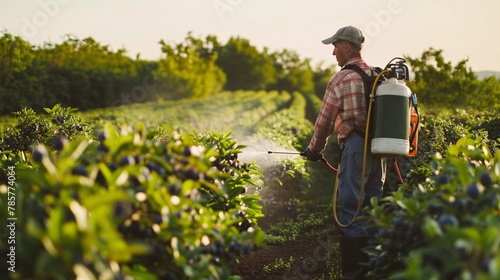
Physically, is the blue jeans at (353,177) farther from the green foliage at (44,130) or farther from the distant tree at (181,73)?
the distant tree at (181,73)

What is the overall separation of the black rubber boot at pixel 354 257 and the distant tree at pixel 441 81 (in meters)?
17.6

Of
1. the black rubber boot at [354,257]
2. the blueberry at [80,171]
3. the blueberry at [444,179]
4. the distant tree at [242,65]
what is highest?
the distant tree at [242,65]

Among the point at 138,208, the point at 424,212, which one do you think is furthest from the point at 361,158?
the point at 138,208

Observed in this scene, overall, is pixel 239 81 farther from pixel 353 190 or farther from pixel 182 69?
pixel 353 190

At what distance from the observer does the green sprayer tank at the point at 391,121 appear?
14.5ft

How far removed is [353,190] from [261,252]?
198 centimetres

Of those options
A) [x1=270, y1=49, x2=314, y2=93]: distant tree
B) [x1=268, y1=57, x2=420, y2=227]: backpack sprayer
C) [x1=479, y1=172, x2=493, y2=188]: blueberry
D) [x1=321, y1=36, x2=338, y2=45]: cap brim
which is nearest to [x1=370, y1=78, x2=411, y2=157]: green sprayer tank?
→ [x1=268, y1=57, x2=420, y2=227]: backpack sprayer

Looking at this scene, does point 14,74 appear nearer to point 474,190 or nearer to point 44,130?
point 44,130

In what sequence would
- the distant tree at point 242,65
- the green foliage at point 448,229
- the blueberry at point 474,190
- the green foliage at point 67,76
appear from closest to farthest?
the green foliage at point 448,229
the blueberry at point 474,190
the green foliage at point 67,76
the distant tree at point 242,65

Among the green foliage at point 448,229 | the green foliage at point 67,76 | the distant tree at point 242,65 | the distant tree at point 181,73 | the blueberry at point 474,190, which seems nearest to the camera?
the green foliage at point 448,229

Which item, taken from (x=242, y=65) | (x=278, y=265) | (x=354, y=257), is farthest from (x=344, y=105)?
(x=242, y=65)

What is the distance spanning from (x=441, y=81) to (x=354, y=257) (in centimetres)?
1871

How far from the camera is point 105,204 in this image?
71.8 inches

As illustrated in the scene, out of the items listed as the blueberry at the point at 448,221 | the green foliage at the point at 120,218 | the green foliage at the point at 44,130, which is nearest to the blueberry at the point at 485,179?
the blueberry at the point at 448,221
